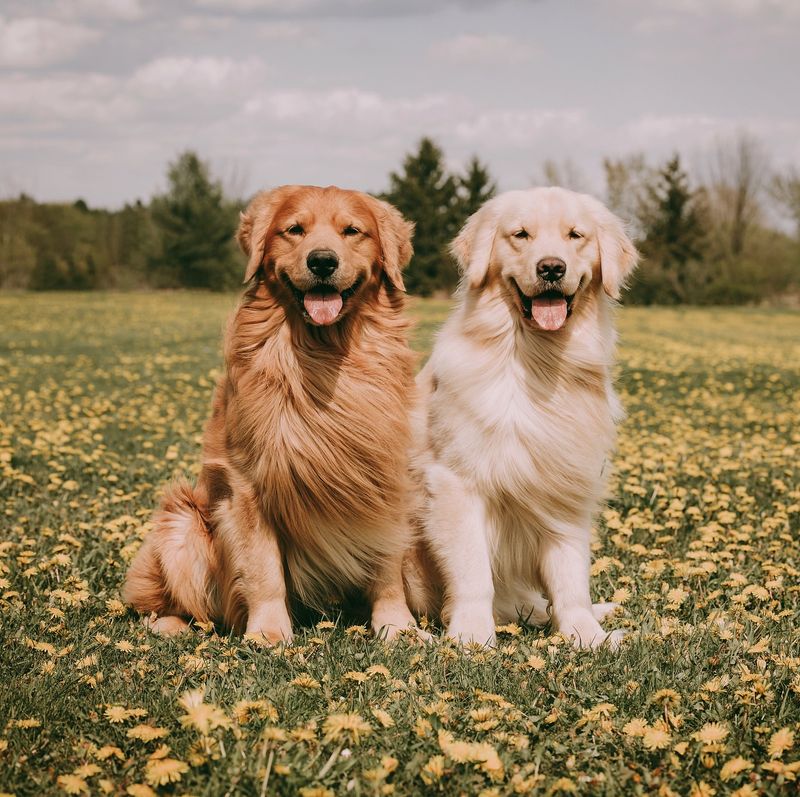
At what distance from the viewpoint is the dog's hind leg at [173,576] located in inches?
141

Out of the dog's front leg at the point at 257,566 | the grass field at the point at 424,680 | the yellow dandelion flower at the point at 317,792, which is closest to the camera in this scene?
the yellow dandelion flower at the point at 317,792

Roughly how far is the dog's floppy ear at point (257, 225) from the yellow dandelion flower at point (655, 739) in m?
2.25

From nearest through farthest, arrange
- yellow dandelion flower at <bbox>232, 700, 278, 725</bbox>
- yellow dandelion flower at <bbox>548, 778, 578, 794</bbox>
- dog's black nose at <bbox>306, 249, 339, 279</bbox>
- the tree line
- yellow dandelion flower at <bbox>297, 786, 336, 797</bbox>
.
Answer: yellow dandelion flower at <bbox>297, 786, 336, 797</bbox>, yellow dandelion flower at <bbox>548, 778, 578, 794</bbox>, yellow dandelion flower at <bbox>232, 700, 278, 725</bbox>, dog's black nose at <bbox>306, 249, 339, 279</bbox>, the tree line

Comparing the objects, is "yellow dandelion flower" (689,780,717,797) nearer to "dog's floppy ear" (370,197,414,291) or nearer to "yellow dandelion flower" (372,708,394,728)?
"yellow dandelion flower" (372,708,394,728)

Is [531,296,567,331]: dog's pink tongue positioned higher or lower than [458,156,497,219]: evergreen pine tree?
lower

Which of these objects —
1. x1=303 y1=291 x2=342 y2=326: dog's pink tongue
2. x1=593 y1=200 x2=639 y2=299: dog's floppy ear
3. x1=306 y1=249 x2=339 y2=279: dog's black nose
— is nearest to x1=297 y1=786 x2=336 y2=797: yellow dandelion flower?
x1=303 y1=291 x2=342 y2=326: dog's pink tongue

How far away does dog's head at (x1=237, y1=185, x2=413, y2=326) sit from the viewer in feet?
11.0

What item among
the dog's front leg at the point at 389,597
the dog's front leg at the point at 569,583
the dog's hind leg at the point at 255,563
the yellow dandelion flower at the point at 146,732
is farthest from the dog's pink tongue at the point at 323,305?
the yellow dandelion flower at the point at 146,732

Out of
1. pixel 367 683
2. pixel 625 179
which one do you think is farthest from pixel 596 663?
pixel 625 179

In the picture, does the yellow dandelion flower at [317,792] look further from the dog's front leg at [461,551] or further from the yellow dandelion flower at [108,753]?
the dog's front leg at [461,551]

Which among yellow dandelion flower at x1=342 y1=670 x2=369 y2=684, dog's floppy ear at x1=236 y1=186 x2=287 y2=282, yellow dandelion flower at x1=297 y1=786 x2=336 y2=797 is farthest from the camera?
dog's floppy ear at x1=236 y1=186 x2=287 y2=282

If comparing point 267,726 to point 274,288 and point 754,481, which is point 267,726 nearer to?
point 274,288

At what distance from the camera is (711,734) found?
2301 millimetres

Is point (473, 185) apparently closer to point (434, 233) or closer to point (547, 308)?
point (434, 233)
